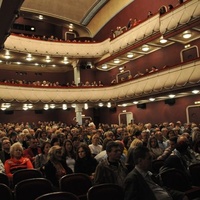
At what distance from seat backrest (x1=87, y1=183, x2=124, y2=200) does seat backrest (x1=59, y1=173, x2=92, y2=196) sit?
812 mm

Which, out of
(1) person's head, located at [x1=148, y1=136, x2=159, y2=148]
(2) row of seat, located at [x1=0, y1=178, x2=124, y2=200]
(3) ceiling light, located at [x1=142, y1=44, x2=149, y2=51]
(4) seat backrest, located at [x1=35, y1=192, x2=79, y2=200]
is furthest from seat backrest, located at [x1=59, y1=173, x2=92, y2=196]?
(3) ceiling light, located at [x1=142, y1=44, x2=149, y2=51]

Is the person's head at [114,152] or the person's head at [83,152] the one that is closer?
the person's head at [114,152]

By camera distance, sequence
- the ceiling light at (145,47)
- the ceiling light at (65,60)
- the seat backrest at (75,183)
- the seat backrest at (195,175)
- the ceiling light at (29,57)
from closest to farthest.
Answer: the seat backrest at (75,183) < the seat backrest at (195,175) < the ceiling light at (145,47) < the ceiling light at (29,57) < the ceiling light at (65,60)

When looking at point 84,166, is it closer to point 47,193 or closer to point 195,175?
point 47,193

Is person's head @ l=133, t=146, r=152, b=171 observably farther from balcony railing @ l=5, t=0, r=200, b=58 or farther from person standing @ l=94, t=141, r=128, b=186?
balcony railing @ l=5, t=0, r=200, b=58

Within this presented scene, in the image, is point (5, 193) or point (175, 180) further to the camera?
point (175, 180)

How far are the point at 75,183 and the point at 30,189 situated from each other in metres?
0.64

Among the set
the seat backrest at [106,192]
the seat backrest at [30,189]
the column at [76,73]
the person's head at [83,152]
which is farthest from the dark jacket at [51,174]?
the column at [76,73]

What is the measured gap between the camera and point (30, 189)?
3422mm

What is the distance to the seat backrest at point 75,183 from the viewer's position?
3650 mm

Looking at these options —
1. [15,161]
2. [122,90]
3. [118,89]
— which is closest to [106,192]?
[15,161]

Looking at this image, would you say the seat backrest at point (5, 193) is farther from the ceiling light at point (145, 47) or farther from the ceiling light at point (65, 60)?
the ceiling light at point (65, 60)

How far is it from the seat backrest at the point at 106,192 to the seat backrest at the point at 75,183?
0.81m

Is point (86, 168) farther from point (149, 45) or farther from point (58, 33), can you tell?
point (58, 33)
